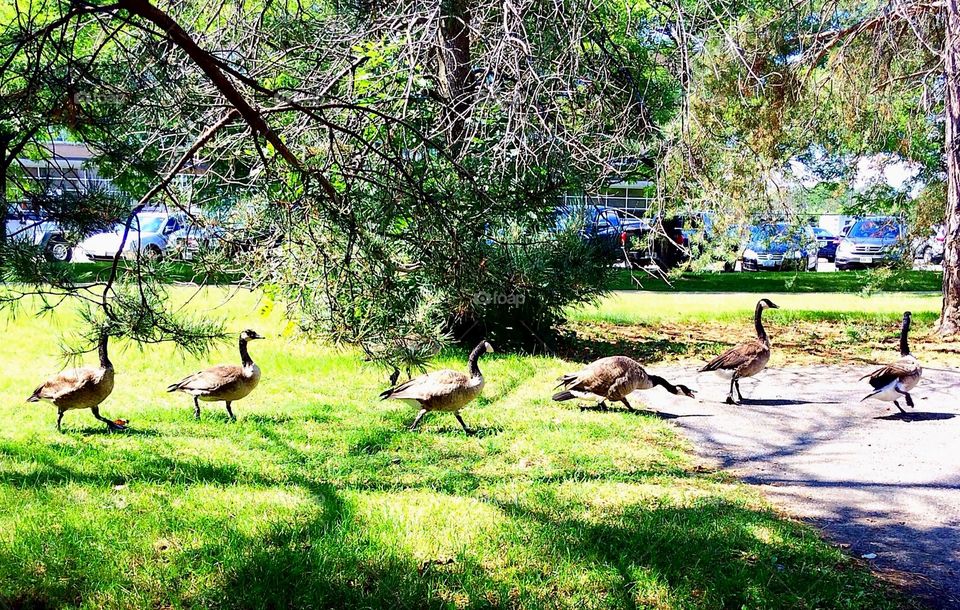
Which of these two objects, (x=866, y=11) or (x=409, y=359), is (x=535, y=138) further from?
(x=866, y=11)

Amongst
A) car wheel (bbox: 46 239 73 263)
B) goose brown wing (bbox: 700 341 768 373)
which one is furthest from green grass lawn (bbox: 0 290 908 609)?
goose brown wing (bbox: 700 341 768 373)

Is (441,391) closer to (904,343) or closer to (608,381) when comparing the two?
(608,381)

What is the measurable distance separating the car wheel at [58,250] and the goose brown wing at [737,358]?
644 cm

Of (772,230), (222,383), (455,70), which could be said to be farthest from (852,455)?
(772,230)

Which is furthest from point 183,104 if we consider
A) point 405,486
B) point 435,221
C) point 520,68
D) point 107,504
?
point 405,486

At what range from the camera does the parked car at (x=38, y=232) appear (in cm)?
378

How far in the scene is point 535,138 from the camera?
5.04m

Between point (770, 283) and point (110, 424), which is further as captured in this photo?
point (770, 283)

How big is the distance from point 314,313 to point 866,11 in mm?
10519

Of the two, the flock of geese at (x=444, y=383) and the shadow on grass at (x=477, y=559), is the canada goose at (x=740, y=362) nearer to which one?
the flock of geese at (x=444, y=383)

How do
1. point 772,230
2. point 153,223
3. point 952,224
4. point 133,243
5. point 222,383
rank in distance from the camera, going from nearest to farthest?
point 133,243 → point 153,223 → point 222,383 → point 772,230 → point 952,224

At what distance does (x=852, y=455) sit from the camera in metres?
6.63

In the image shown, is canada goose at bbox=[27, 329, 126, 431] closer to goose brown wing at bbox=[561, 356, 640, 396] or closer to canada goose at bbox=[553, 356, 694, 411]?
canada goose at bbox=[553, 356, 694, 411]

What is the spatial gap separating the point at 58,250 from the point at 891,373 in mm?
7250
